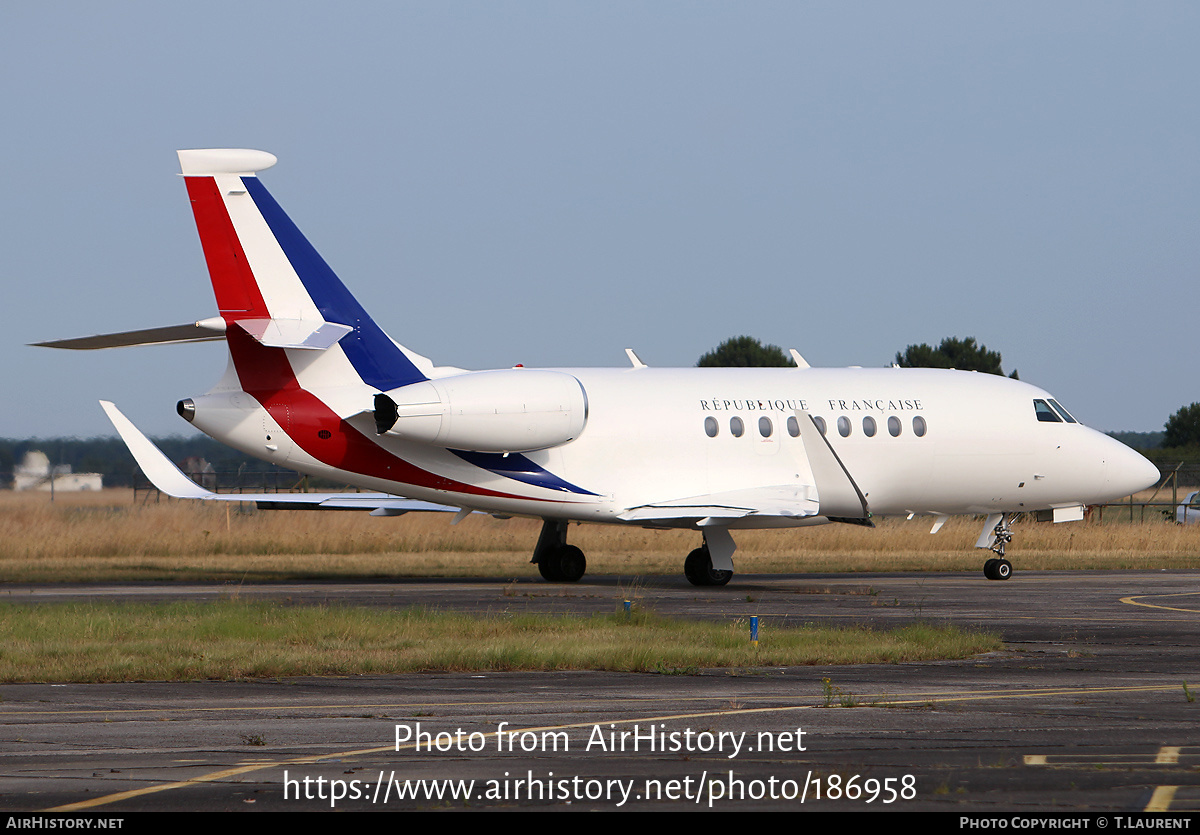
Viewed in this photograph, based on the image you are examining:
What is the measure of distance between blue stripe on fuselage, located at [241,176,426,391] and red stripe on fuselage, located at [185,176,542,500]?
0.71 m

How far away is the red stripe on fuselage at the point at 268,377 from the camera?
23.5 meters

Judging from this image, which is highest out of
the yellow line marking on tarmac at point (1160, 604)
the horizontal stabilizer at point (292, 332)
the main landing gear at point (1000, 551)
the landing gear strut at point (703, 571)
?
the horizontal stabilizer at point (292, 332)

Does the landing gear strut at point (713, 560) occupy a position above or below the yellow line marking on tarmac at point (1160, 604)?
above

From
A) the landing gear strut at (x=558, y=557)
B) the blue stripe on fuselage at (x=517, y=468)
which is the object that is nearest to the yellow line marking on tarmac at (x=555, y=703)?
the blue stripe on fuselage at (x=517, y=468)

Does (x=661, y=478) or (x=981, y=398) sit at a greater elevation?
(x=981, y=398)

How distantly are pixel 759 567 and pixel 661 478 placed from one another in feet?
23.0

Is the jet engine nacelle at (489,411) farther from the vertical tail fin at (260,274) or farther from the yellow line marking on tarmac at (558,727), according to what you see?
the yellow line marking on tarmac at (558,727)

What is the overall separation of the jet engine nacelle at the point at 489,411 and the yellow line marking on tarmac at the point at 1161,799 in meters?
17.3

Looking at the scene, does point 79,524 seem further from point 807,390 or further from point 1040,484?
point 1040,484

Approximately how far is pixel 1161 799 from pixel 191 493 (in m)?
23.1

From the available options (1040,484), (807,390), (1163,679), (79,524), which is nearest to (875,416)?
(807,390)

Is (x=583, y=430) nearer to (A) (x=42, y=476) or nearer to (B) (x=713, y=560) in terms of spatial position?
(B) (x=713, y=560)

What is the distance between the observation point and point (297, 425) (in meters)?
24.3

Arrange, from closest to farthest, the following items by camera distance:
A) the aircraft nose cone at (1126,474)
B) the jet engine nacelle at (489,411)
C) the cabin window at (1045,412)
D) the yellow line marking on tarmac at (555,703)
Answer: the yellow line marking on tarmac at (555,703), the jet engine nacelle at (489,411), the cabin window at (1045,412), the aircraft nose cone at (1126,474)
